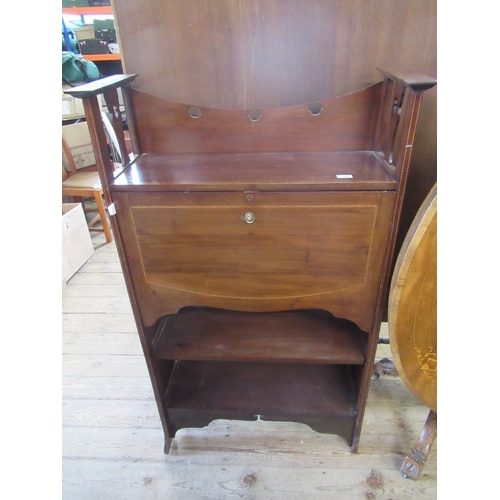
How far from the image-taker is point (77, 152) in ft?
9.95

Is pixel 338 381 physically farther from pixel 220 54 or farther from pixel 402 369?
pixel 220 54

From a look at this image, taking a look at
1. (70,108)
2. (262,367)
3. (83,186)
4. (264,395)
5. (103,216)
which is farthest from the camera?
(70,108)

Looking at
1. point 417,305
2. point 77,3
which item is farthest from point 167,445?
point 77,3

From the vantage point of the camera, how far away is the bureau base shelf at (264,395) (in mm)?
1334

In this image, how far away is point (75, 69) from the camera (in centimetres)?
308

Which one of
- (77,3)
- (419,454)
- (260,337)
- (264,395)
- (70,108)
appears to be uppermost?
(77,3)

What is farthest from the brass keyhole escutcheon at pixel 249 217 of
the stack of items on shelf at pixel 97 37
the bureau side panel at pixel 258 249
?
the stack of items on shelf at pixel 97 37

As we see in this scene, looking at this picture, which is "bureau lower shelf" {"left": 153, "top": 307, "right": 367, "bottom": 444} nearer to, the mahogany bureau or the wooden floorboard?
the mahogany bureau

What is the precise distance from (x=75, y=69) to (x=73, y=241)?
62.4 inches

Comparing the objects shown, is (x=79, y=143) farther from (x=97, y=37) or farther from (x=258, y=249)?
(x=258, y=249)

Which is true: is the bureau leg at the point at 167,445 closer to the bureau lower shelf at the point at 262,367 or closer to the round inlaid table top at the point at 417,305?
the bureau lower shelf at the point at 262,367
